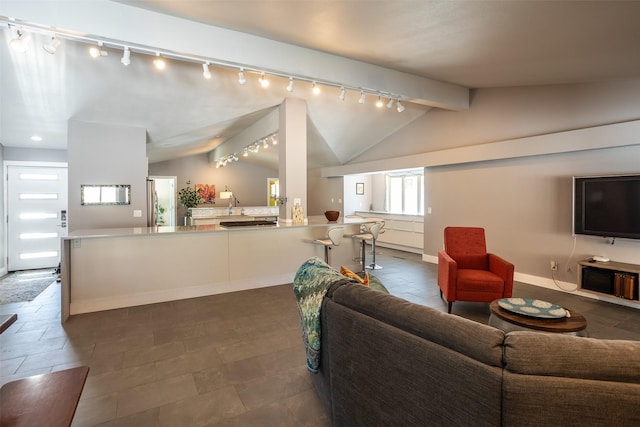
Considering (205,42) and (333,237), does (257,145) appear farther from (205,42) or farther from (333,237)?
(205,42)

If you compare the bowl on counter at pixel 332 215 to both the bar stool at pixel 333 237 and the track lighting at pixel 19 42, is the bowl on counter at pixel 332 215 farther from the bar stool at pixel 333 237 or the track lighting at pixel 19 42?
the track lighting at pixel 19 42

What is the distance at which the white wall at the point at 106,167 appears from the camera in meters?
4.91

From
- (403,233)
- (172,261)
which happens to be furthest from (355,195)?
(172,261)

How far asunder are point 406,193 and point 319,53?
5613 millimetres

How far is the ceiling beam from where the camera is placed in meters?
2.85

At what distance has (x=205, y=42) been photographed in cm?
345

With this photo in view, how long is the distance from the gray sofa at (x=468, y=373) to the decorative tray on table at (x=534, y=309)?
5.41ft

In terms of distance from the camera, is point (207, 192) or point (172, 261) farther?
point (207, 192)

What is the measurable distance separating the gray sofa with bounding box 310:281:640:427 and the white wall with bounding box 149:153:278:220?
9.85 metres

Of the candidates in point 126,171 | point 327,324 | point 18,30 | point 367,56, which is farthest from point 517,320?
point 126,171

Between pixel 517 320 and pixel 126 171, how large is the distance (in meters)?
5.77

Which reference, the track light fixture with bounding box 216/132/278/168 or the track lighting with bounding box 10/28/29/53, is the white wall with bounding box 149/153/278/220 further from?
the track lighting with bounding box 10/28/29/53

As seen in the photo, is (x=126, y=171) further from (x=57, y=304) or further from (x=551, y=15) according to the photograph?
(x=551, y=15)

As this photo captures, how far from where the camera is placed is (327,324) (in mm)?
1825
